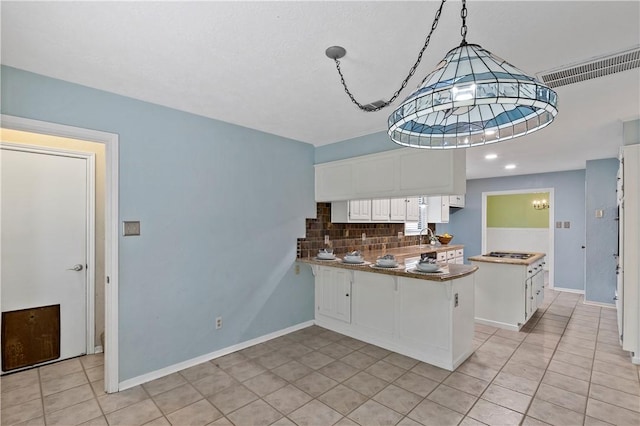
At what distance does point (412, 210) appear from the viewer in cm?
558

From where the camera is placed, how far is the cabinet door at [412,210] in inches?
215

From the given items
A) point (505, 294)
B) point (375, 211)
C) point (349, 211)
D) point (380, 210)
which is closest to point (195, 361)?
point (349, 211)

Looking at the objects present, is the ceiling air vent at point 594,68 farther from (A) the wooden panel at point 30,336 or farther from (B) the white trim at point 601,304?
(A) the wooden panel at point 30,336

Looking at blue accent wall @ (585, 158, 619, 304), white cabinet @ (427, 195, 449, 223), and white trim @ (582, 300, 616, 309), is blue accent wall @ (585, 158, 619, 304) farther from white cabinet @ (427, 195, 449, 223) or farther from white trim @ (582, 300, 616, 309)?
white cabinet @ (427, 195, 449, 223)

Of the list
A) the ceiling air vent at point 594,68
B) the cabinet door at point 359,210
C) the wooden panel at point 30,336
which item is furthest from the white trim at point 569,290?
the wooden panel at point 30,336

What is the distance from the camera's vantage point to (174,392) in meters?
2.54

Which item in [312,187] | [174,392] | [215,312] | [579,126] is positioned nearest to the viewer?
[174,392]

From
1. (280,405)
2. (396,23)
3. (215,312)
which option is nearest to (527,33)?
(396,23)

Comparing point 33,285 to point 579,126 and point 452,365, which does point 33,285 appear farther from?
point 579,126

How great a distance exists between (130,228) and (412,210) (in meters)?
4.41

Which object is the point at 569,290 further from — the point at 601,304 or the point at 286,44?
the point at 286,44

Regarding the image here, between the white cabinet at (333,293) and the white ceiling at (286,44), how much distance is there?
2.03 metres

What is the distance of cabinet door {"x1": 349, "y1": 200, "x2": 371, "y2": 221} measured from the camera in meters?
4.32

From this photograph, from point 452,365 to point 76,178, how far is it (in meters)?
4.18
